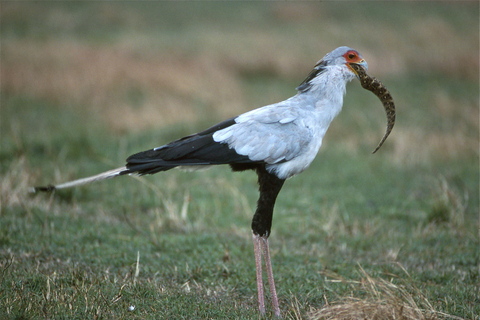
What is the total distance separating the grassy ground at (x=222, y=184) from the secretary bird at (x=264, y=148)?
786 millimetres

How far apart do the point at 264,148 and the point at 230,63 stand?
Result: 36.6 ft

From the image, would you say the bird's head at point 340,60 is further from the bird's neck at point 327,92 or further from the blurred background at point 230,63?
the blurred background at point 230,63

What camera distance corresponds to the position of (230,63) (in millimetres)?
14625

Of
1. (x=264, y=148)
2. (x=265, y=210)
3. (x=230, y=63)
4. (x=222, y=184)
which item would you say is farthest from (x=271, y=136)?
(x=230, y=63)

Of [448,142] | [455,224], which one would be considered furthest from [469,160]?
[455,224]

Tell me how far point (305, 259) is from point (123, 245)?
1.80 metres

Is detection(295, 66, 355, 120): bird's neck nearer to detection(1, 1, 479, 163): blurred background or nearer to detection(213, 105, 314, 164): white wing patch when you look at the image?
detection(213, 105, 314, 164): white wing patch

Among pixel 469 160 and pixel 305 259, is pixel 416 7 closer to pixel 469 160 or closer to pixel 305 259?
pixel 469 160

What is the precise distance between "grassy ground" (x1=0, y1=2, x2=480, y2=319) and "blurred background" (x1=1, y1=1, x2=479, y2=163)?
6 cm

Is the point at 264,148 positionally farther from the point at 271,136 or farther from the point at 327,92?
the point at 327,92

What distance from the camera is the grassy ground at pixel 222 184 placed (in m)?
3.91

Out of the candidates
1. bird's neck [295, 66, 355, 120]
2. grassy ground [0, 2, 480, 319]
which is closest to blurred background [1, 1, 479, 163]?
grassy ground [0, 2, 480, 319]

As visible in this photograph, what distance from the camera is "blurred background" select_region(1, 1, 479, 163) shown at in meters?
10.4

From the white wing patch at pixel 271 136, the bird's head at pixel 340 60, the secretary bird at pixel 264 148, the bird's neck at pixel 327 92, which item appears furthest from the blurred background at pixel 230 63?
the white wing patch at pixel 271 136
